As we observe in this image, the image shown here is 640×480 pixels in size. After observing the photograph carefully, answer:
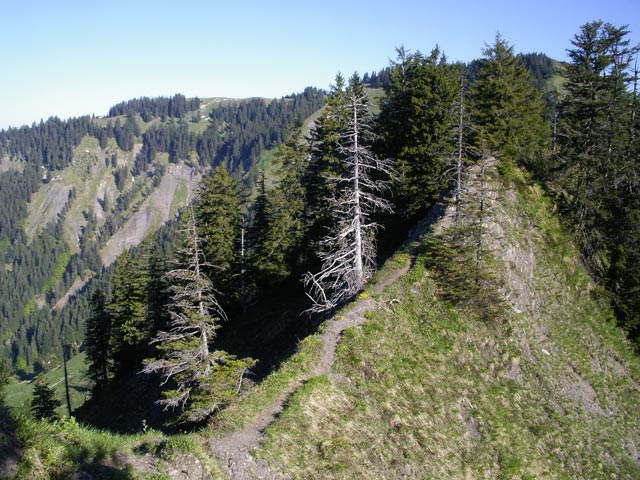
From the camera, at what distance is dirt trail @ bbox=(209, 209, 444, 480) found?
13609 mm

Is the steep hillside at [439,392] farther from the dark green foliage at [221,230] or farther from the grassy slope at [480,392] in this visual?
Result: the dark green foliage at [221,230]

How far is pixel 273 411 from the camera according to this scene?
1639 cm

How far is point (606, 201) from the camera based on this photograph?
1405 inches

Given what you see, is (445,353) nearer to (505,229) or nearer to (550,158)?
(505,229)

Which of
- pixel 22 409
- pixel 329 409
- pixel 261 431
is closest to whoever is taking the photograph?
pixel 22 409

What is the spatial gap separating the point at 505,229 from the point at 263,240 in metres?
21.1

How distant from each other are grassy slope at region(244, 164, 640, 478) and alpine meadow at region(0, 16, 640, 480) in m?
0.11

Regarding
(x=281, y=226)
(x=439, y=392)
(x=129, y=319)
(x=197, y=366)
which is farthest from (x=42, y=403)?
(x=439, y=392)

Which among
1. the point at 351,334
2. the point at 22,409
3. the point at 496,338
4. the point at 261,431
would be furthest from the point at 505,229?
the point at 22,409

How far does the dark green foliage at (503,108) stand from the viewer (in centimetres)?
3616

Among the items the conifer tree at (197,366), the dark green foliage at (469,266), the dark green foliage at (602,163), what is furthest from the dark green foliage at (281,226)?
the dark green foliage at (602,163)

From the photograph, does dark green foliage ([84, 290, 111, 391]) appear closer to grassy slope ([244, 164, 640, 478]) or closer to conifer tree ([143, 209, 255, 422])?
conifer tree ([143, 209, 255, 422])

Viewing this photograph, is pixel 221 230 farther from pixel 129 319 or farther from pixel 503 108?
pixel 503 108

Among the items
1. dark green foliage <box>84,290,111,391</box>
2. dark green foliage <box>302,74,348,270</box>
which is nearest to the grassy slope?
dark green foliage <box>302,74,348,270</box>
